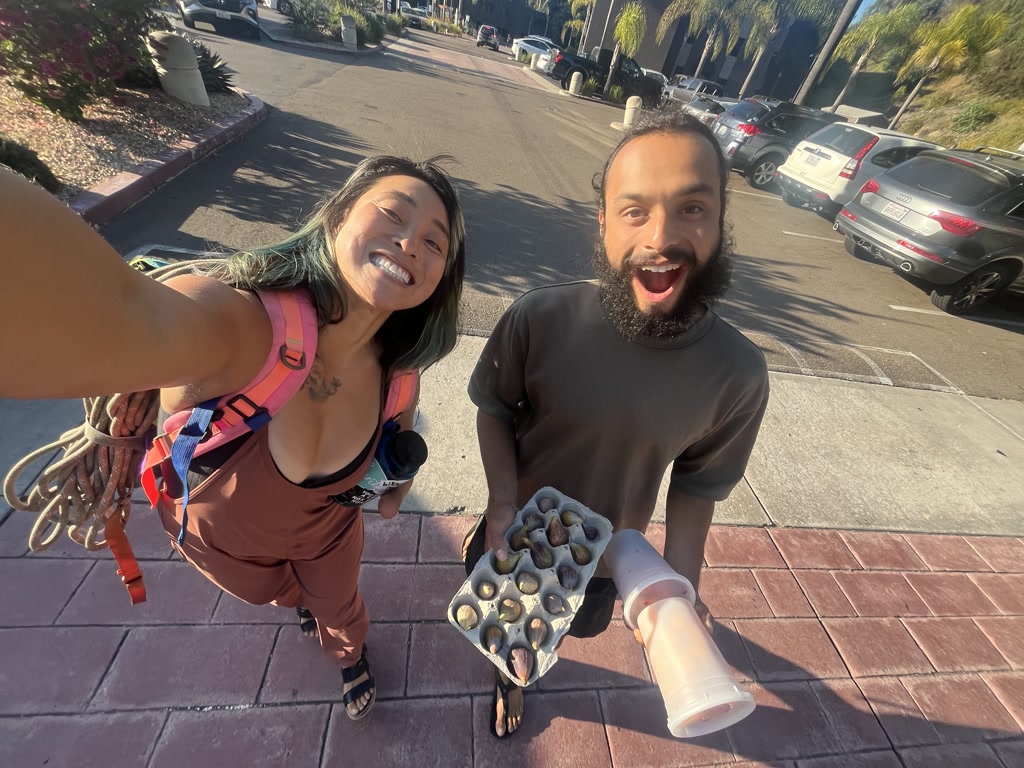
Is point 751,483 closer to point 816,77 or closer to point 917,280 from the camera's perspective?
point 917,280

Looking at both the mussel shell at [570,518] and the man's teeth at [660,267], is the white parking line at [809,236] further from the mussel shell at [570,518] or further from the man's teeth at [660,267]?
the mussel shell at [570,518]

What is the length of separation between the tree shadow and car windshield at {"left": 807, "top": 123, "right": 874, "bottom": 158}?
883cm

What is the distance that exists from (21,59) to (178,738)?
6.63 meters

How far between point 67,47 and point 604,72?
18468mm

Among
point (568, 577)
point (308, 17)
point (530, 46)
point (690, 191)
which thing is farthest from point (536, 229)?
point (530, 46)

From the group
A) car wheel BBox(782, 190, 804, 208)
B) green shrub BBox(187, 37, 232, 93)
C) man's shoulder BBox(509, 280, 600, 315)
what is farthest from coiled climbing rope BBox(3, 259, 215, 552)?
car wheel BBox(782, 190, 804, 208)

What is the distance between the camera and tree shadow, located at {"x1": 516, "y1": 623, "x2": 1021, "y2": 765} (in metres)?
1.80

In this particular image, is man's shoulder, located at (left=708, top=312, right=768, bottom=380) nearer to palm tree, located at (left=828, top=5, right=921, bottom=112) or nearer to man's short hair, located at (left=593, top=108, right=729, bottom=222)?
man's short hair, located at (left=593, top=108, right=729, bottom=222)

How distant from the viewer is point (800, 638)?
2.19m

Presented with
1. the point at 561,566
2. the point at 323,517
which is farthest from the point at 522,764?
the point at 323,517

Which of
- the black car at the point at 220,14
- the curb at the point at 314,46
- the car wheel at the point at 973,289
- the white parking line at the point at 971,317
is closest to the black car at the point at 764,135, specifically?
the car wheel at the point at 973,289

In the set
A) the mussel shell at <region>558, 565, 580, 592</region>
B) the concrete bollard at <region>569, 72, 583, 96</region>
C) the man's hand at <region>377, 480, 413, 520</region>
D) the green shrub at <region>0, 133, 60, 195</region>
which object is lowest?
the concrete bollard at <region>569, 72, 583, 96</region>

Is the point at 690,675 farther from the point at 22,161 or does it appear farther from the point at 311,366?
the point at 22,161

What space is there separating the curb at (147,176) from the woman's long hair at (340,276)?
118 inches
